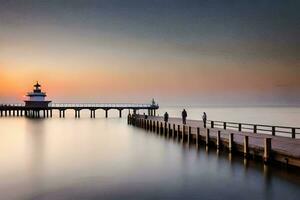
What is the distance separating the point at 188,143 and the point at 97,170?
516 inches

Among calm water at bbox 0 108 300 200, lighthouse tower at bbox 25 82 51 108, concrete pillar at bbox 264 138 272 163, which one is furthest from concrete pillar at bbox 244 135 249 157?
lighthouse tower at bbox 25 82 51 108

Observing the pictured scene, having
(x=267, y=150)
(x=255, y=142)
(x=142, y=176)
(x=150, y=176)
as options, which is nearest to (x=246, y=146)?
(x=255, y=142)

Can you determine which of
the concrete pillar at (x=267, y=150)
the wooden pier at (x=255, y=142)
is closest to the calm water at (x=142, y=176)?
the concrete pillar at (x=267, y=150)

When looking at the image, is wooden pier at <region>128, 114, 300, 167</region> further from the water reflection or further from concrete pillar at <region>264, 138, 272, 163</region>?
the water reflection

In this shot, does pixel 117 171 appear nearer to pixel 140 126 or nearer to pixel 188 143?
pixel 188 143

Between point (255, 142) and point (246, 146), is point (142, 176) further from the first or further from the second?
point (255, 142)

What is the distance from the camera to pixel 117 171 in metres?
22.3

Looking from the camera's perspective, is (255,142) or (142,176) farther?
(255,142)

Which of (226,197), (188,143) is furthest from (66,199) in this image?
(188,143)

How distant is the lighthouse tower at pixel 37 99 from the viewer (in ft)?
337

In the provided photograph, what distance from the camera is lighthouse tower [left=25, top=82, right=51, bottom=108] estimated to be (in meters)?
103

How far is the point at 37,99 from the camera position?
104 meters

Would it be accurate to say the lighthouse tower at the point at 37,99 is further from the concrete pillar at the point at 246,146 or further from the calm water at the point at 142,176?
the concrete pillar at the point at 246,146

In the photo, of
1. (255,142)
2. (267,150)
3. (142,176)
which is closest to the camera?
(267,150)
